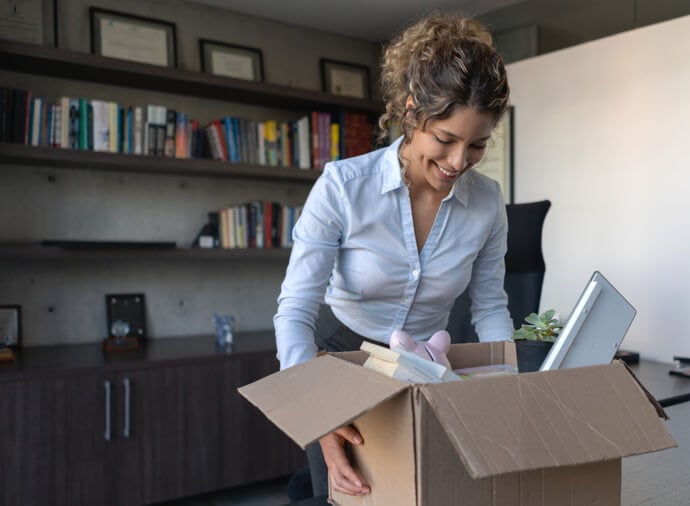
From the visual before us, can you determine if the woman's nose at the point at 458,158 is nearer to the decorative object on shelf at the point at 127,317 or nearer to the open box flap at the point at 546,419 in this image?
the open box flap at the point at 546,419

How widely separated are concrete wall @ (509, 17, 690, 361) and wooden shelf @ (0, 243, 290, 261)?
1309 millimetres

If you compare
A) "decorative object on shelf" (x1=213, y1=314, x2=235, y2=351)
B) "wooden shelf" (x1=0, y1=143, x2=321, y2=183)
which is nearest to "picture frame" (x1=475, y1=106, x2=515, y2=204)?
"wooden shelf" (x1=0, y1=143, x2=321, y2=183)

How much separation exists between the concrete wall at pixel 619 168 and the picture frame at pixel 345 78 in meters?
1.07

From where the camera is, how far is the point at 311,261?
1184mm

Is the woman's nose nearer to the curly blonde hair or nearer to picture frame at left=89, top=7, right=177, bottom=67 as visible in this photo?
the curly blonde hair

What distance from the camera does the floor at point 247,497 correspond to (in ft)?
9.71

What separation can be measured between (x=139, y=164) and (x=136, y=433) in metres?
1.16

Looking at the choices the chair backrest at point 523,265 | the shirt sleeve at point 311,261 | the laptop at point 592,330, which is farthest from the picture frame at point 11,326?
the laptop at point 592,330

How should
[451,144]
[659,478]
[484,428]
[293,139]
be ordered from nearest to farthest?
[484,428] < [659,478] < [451,144] < [293,139]

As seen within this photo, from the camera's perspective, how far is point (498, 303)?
1415 millimetres

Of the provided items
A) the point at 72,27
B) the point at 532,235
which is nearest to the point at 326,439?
the point at 532,235

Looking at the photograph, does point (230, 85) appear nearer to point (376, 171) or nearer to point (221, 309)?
point (221, 309)

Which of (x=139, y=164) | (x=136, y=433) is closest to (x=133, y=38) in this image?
(x=139, y=164)

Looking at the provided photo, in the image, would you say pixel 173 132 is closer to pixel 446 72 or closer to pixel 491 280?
pixel 491 280
